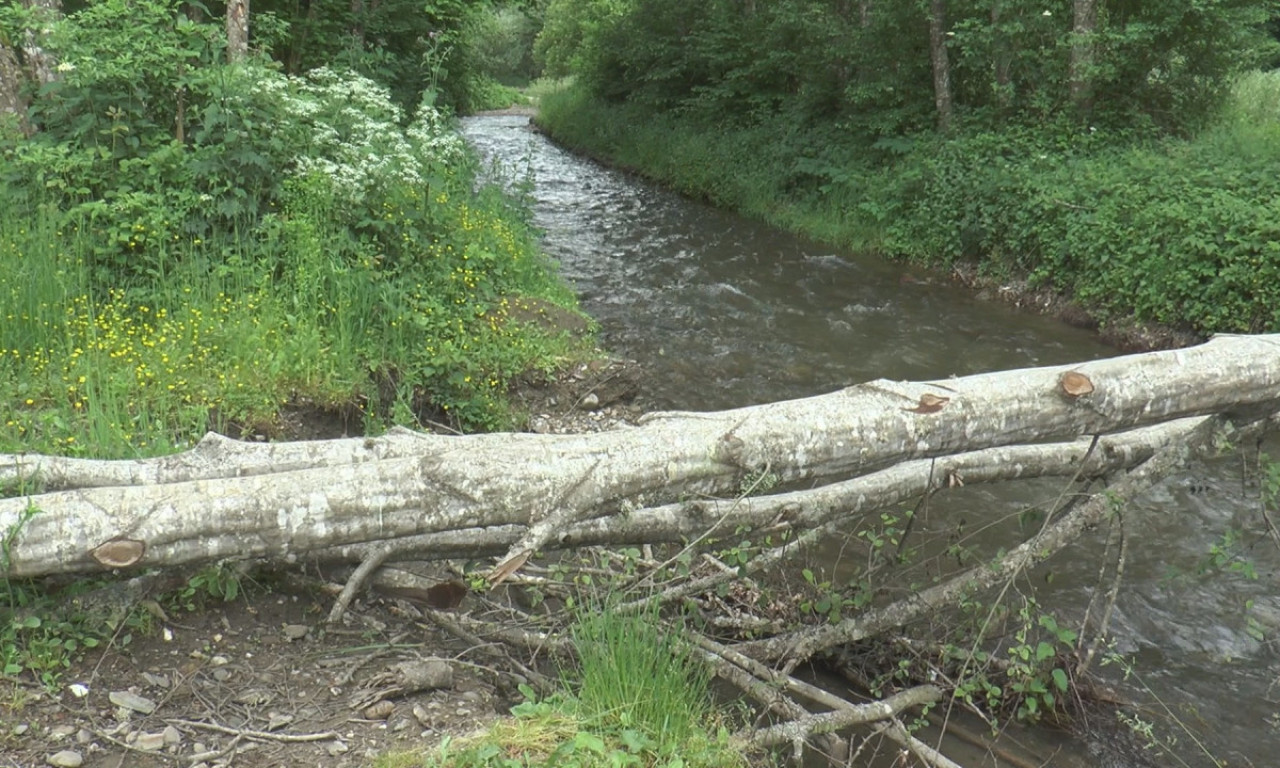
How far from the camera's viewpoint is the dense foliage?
6250mm

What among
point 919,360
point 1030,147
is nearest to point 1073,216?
point 1030,147

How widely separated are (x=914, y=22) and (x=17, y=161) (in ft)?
43.0

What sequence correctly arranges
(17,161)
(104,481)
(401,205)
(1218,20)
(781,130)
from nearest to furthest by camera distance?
(104,481) → (17,161) → (401,205) → (1218,20) → (781,130)

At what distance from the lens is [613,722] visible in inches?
138

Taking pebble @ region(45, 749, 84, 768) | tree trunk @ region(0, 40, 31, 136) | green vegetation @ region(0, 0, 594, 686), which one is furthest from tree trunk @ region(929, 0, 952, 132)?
pebble @ region(45, 749, 84, 768)

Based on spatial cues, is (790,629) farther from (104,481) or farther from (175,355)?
(175,355)

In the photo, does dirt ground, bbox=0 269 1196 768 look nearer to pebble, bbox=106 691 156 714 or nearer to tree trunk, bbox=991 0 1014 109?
pebble, bbox=106 691 156 714

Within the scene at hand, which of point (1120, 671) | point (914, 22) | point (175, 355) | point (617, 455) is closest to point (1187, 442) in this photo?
point (1120, 671)

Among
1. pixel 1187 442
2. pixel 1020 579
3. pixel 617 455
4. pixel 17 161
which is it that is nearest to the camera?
pixel 617 455

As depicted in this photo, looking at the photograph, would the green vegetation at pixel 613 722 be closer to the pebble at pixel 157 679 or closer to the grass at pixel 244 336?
the pebble at pixel 157 679

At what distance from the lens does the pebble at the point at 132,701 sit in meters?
3.65

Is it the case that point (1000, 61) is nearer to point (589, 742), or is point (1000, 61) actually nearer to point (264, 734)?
point (589, 742)

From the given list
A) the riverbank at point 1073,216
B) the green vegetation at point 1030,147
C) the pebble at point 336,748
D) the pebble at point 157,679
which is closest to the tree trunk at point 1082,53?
the green vegetation at point 1030,147

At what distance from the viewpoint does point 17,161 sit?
22.8 feet
